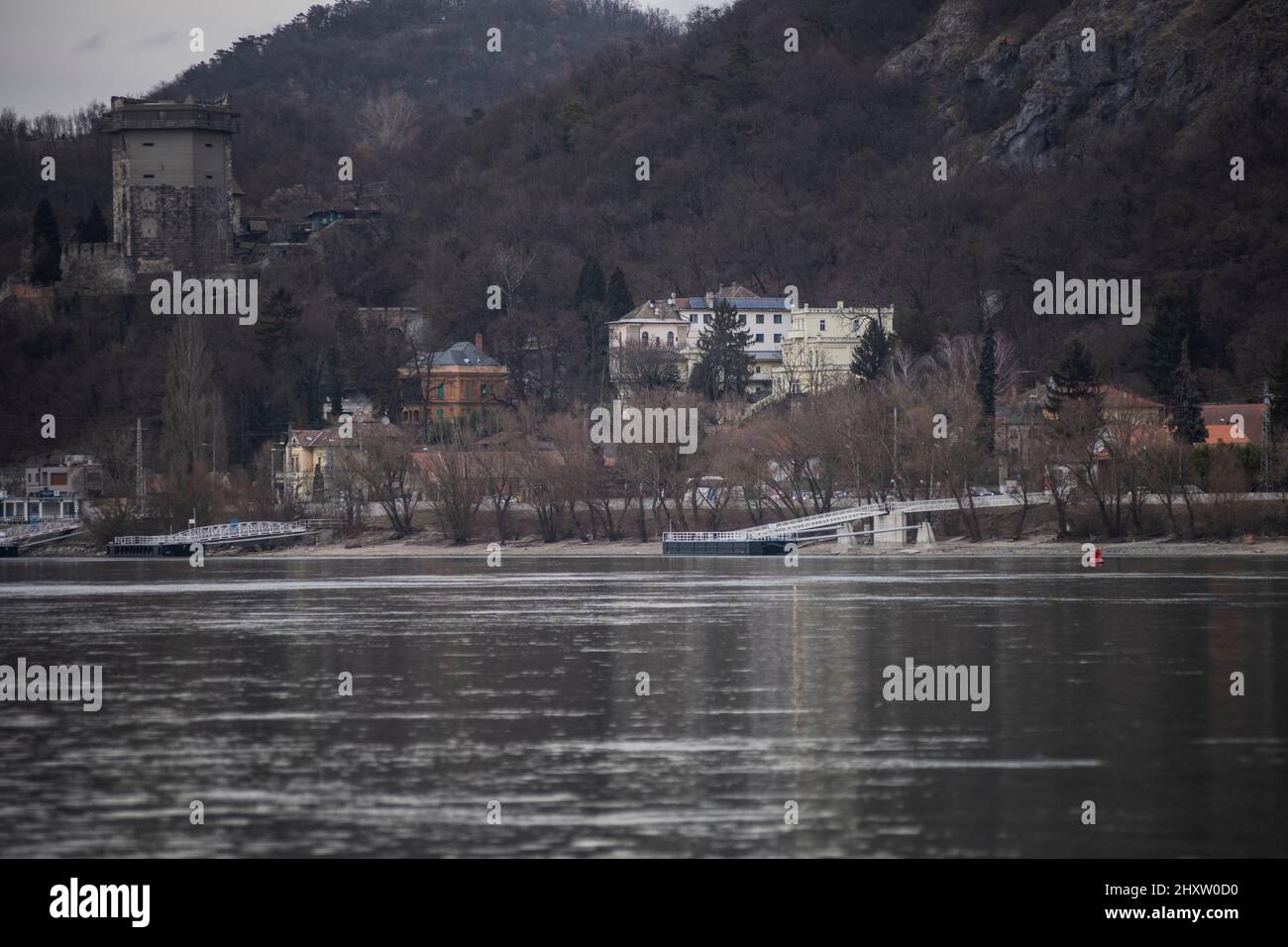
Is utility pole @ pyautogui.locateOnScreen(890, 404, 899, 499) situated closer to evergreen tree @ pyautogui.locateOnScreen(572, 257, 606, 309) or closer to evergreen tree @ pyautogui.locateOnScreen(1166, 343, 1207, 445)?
evergreen tree @ pyautogui.locateOnScreen(1166, 343, 1207, 445)

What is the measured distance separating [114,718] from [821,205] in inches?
6292

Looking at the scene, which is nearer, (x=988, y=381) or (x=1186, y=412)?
(x=1186, y=412)

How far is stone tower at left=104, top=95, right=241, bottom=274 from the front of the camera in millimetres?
153000

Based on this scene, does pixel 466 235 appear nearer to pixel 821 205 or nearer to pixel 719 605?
pixel 821 205

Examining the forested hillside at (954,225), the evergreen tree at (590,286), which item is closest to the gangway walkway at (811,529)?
the forested hillside at (954,225)

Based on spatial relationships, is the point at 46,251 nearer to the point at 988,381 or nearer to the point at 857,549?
the point at 988,381

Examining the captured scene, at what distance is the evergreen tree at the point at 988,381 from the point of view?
104 meters

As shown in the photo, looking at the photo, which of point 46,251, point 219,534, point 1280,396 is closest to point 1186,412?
point 1280,396

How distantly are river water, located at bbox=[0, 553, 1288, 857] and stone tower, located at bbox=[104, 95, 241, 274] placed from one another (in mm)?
97962

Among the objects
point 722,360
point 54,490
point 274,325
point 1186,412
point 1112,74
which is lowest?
point 54,490

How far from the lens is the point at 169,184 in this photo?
6093 inches

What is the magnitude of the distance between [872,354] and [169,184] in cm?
6111

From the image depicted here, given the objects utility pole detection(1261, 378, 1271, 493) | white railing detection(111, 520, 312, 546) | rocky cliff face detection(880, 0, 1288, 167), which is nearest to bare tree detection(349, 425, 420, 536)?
white railing detection(111, 520, 312, 546)

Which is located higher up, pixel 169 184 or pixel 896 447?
pixel 169 184
